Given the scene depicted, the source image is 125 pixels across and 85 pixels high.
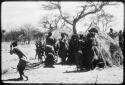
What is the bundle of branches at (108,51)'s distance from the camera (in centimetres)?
1260

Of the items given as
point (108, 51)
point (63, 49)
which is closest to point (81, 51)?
point (108, 51)

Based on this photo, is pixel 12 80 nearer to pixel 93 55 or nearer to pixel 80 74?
pixel 80 74

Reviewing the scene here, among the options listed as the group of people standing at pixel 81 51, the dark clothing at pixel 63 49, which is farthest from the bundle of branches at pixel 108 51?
the dark clothing at pixel 63 49

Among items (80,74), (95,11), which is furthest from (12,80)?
(95,11)

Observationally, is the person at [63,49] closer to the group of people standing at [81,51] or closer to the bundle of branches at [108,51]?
the group of people standing at [81,51]

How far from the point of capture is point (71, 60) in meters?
15.2

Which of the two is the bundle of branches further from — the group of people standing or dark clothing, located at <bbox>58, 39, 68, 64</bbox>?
dark clothing, located at <bbox>58, 39, 68, 64</bbox>

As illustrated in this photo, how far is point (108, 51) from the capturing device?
13.0 m

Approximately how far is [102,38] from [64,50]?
9.21 ft

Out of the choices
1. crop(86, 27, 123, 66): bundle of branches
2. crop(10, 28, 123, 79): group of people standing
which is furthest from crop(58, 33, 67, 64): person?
crop(86, 27, 123, 66): bundle of branches

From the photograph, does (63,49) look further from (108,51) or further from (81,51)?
(108,51)

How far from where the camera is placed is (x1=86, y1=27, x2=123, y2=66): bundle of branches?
12.6 metres

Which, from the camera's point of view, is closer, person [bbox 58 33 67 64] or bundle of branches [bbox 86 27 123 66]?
bundle of branches [bbox 86 27 123 66]

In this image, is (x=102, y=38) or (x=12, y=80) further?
(x=102, y=38)
